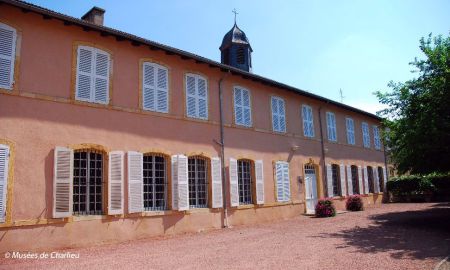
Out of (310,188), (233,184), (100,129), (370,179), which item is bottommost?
(310,188)

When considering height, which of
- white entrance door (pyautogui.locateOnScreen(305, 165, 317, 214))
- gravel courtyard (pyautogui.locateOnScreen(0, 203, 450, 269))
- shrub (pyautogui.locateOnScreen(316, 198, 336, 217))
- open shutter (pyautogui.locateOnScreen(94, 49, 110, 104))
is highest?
open shutter (pyautogui.locateOnScreen(94, 49, 110, 104))

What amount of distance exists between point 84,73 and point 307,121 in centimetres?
1033

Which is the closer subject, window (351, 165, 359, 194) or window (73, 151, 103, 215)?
window (73, 151, 103, 215)

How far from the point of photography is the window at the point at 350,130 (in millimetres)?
19812

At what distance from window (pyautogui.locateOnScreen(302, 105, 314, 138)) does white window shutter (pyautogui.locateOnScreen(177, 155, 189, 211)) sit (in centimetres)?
726

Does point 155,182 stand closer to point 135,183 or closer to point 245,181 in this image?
point 135,183

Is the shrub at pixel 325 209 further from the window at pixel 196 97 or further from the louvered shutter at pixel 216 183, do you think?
the window at pixel 196 97

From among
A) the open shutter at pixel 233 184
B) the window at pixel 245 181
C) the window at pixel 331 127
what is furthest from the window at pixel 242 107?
the window at pixel 331 127

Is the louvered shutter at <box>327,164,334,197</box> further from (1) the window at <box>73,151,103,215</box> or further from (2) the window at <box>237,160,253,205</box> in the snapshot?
(1) the window at <box>73,151,103,215</box>

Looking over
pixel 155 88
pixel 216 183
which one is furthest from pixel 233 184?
pixel 155 88

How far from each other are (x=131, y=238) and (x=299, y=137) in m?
8.85

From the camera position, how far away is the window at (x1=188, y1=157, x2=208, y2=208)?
37.0ft

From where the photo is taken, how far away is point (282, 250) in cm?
796

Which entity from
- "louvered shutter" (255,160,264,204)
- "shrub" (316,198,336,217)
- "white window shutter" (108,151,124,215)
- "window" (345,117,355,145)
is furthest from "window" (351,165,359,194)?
"white window shutter" (108,151,124,215)
